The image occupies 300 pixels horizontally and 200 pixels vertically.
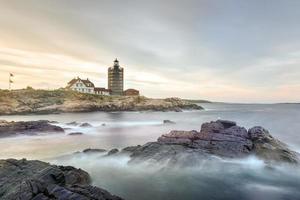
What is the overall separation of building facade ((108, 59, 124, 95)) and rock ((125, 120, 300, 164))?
113 metres

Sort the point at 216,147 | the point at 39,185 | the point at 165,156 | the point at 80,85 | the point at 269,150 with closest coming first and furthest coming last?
the point at 39,185, the point at 165,156, the point at 269,150, the point at 216,147, the point at 80,85

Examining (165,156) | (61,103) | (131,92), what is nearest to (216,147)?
(165,156)

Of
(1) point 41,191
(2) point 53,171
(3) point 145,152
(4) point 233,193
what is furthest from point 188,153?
(1) point 41,191

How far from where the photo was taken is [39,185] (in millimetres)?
8219

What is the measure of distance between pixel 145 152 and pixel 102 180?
4.10 metres

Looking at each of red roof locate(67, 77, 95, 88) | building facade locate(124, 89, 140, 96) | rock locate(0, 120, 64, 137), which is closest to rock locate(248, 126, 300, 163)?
rock locate(0, 120, 64, 137)

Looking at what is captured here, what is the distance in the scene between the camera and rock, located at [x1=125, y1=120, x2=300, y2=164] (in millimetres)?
16391

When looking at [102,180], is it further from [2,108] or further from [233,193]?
[2,108]

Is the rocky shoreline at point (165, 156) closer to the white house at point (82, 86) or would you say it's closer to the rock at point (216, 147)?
the rock at point (216, 147)

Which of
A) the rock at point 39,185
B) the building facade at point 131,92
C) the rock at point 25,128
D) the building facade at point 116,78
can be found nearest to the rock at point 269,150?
the rock at point 39,185

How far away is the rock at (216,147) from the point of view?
16.4 metres

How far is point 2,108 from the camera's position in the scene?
228 feet

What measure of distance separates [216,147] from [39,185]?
12293 mm

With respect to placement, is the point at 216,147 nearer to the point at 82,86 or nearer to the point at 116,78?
the point at 82,86
